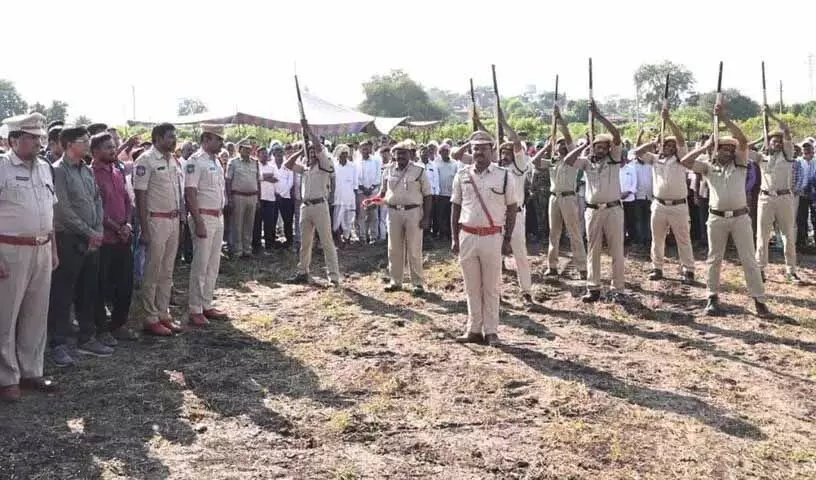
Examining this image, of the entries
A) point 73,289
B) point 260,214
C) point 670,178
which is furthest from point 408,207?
point 260,214

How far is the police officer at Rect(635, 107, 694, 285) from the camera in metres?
9.76

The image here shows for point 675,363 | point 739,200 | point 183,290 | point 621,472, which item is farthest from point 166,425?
point 739,200

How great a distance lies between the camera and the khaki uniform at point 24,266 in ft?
17.5

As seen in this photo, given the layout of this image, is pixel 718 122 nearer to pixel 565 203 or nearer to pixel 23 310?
pixel 565 203

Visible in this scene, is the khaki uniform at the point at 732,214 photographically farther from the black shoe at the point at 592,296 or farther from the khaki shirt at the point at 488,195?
the khaki shirt at the point at 488,195

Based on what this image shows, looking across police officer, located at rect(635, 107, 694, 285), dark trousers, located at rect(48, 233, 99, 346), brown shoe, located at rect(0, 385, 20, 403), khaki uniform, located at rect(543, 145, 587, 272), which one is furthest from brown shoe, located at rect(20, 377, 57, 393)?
police officer, located at rect(635, 107, 694, 285)

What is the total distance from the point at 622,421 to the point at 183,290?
21.0 ft

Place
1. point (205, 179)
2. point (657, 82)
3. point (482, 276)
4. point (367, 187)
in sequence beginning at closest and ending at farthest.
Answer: point (482, 276) → point (205, 179) → point (367, 187) → point (657, 82)

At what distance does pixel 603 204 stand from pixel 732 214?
138 cm

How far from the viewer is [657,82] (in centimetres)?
5688

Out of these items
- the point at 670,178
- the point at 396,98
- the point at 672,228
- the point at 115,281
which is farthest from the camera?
the point at 396,98

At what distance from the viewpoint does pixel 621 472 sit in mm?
4312

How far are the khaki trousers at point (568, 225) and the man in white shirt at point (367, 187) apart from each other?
458cm

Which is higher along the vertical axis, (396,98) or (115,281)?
(396,98)
